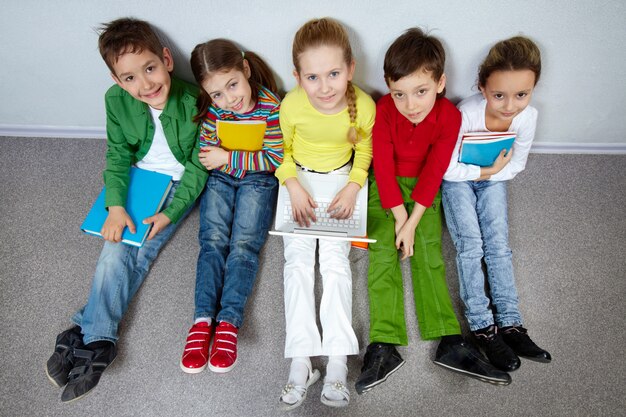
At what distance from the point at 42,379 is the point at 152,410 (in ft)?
1.20

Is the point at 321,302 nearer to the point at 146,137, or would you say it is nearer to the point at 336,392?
the point at 336,392

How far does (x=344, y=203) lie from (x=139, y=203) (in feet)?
2.25

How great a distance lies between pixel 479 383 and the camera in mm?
1303

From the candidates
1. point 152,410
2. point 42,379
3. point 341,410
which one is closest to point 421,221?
point 341,410

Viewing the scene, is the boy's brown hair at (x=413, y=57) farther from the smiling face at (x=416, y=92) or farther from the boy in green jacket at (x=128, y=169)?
the boy in green jacket at (x=128, y=169)

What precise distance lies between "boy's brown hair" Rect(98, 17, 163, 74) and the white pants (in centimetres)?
72

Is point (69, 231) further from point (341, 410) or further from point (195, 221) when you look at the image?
point (341, 410)

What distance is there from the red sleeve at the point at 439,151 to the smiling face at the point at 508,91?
11cm

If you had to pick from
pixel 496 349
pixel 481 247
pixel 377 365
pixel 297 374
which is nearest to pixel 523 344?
pixel 496 349

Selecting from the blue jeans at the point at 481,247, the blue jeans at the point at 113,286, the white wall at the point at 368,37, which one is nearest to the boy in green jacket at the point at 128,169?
the blue jeans at the point at 113,286

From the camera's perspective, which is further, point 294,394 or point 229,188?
point 229,188

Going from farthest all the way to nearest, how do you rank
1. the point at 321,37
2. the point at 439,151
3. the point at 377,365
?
the point at 439,151
the point at 377,365
the point at 321,37

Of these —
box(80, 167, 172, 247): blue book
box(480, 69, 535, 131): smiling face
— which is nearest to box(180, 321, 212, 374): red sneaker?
box(80, 167, 172, 247): blue book

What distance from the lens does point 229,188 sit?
59.2 inches
